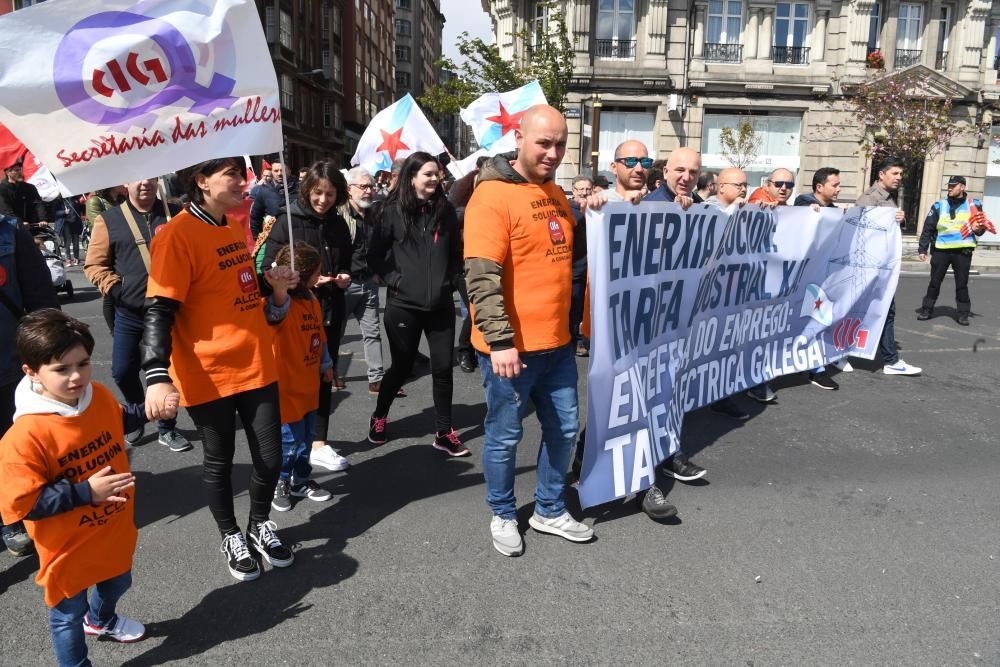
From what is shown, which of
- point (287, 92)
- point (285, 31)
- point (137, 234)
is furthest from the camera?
point (287, 92)

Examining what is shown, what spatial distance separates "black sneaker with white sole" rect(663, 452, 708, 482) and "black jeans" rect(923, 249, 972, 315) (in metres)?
7.15

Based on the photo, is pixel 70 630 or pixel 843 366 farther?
pixel 843 366

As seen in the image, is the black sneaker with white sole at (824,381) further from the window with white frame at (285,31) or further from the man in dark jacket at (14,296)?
the window with white frame at (285,31)

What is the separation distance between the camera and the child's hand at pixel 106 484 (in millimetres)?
2277

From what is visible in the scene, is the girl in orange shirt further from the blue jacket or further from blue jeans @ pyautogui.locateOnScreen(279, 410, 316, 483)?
the blue jacket

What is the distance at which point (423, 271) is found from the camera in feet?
15.3

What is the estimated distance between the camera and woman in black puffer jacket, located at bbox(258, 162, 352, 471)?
430 centimetres

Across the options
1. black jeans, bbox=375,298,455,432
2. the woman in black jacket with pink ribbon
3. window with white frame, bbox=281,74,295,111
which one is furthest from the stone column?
window with white frame, bbox=281,74,295,111

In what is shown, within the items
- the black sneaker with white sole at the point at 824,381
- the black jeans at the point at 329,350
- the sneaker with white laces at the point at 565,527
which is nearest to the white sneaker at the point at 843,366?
the black sneaker with white sole at the point at 824,381

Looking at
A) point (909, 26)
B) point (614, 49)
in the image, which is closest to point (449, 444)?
point (614, 49)

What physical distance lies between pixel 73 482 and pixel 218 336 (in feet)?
2.66

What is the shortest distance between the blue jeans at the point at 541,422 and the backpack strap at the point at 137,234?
7.86ft

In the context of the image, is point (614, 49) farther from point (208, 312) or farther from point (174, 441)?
point (208, 312)

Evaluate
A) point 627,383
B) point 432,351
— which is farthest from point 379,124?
point 627,383
